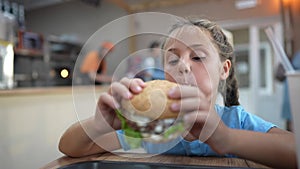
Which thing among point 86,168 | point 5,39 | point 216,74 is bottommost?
point 86,168

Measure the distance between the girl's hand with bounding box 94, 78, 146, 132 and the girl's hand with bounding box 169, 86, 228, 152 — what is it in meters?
0.03

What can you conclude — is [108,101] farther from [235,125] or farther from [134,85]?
[235,125]

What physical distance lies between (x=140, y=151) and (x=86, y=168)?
0.07 m

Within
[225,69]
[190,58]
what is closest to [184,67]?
[190,58]

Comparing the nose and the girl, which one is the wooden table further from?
A: the nose

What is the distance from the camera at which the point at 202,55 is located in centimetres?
28

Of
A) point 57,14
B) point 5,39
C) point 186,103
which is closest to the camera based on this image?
point 186,103

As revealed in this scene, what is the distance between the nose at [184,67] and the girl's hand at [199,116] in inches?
1.3

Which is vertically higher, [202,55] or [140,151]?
[202,55]

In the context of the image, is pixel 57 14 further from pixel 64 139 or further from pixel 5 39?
pixel 64 139

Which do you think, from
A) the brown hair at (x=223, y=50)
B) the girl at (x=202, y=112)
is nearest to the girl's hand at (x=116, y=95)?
the girl at (x=202, y=112)

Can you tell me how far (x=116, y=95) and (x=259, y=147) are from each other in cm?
18

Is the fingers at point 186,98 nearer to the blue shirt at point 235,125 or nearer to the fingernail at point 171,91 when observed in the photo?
the fingernail at point 171,91

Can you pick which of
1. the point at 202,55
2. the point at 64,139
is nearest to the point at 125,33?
the point at 202,55
